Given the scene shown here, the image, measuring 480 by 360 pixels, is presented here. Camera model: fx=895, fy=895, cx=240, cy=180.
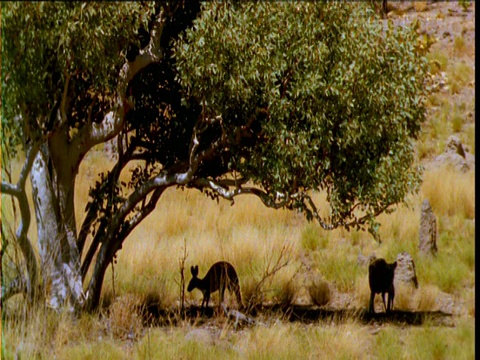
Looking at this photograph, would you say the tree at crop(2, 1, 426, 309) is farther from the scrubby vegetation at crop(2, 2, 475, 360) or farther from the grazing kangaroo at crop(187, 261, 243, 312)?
the grazing kangaroo at crop(187, 261, 243, 312)

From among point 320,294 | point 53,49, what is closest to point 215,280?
point 320,294

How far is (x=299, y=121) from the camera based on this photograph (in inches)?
376

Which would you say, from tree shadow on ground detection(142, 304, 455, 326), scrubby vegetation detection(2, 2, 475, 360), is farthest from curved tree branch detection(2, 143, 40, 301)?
tree shadow on ground detection(142, 304, 455, 326)

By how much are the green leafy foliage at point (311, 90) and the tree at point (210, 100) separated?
17 millimetres

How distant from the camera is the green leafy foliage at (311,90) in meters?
9.08

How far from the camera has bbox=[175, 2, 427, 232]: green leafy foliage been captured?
9078 millimetres

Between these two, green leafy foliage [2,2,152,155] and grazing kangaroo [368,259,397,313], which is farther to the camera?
grazing kangaroo [368,259,397,313]

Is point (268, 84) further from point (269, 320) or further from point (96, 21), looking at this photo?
point (269, 320)

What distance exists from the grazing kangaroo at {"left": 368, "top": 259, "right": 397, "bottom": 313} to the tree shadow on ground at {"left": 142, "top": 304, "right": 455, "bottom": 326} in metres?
0.30

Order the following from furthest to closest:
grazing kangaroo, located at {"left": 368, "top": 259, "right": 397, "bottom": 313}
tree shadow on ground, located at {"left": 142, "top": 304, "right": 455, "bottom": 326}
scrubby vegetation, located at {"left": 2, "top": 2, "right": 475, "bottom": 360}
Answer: grazing kangaroo, located at {"left": 368, "top": 259, "right": 397, "bottom": 313}
tree shadow on ground, located at {"left": 142, "top": 304, "right": 455, "bottom": 326}
scrubby vegetation, located at {"left": 2, "top": 2, "right": 475, "bottom": 360}

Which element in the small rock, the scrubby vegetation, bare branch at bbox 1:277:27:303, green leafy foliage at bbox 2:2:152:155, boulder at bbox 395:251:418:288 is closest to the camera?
green leafy foliage at bbox 2:2:152:155

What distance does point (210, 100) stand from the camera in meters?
9.48

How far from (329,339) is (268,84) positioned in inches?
113

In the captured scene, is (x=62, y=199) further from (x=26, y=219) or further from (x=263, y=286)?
(x=263, y=286)
